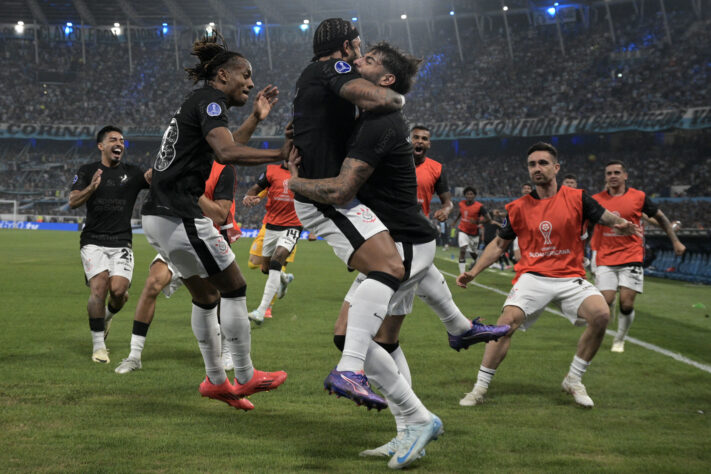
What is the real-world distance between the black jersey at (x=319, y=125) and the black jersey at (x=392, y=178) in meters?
0.14

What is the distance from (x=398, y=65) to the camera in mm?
4469

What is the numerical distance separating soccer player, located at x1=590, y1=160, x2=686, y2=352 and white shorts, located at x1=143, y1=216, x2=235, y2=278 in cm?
605

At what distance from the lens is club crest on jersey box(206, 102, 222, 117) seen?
5.09m

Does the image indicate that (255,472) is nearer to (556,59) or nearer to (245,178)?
(556,59)

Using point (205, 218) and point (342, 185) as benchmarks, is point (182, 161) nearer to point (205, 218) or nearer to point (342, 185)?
point (205, 218)

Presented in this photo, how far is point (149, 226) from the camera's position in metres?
5.36

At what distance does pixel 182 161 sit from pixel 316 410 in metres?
2.29

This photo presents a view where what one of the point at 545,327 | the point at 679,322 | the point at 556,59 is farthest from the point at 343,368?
the point at 556,59

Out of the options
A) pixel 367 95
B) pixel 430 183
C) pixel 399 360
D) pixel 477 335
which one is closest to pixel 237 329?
pixel 399 360

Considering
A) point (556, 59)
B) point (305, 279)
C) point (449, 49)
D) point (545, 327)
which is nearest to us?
point (545, 327)

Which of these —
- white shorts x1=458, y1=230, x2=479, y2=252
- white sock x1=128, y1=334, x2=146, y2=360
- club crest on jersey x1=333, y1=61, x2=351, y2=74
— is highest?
club crest on jersey x1=333, y1=61, x2=351, y2=74

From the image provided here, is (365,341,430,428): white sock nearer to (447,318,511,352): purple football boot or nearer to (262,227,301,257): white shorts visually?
(447,318,511,352): purple football boot

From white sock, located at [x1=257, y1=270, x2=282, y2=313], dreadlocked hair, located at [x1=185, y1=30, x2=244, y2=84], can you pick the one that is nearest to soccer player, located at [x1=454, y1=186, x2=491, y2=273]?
white sock, located at [x1=257, y1=270, x2=282, y2=313]

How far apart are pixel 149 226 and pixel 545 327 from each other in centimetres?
773
